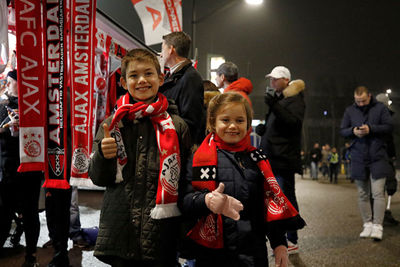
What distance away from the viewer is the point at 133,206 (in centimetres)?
199

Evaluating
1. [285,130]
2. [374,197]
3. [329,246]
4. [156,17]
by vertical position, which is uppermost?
[156,17]

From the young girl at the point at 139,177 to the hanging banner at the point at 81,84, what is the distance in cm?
146

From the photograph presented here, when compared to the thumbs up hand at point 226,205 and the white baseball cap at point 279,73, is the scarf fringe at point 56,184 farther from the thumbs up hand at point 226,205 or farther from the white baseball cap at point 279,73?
the white baseball cap at point 279,73

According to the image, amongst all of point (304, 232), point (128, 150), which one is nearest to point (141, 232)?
point (128, 150)

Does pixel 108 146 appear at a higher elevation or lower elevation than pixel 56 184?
higher

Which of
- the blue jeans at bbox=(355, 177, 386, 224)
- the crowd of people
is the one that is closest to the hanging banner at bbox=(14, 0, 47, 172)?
the crowd of people

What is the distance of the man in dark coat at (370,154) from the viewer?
A: 196 inches

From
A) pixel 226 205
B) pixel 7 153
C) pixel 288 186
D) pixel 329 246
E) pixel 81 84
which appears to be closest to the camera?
pixel 226 205

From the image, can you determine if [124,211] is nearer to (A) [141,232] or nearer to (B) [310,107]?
(A) [141,232]

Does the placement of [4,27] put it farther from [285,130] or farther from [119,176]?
[285,130]

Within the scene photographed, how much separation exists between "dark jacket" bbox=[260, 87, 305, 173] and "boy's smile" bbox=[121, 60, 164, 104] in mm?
2530

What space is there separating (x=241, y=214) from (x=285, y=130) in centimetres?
270

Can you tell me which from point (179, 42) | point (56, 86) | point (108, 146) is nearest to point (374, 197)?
point (179, 42)

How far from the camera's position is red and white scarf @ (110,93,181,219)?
194cm
